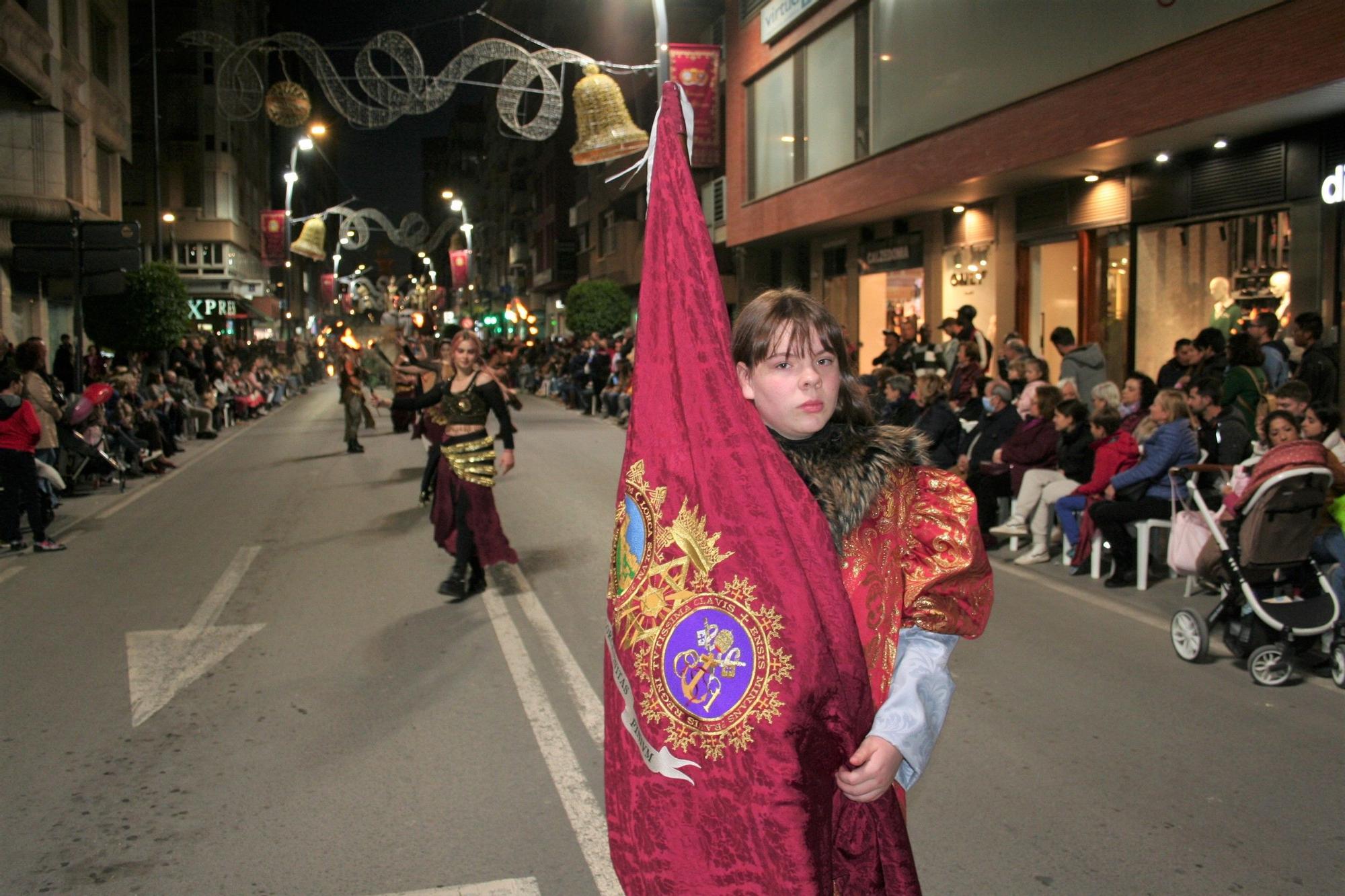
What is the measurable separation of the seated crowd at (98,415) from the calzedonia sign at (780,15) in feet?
48.8

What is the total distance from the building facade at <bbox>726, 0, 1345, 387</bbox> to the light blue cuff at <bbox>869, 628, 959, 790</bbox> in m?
11.5

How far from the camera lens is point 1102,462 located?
9.84 metres

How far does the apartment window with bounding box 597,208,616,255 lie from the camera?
51031 millimetres

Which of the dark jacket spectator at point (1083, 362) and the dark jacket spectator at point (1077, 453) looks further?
the dark jacket spectator at point (1083, 362)

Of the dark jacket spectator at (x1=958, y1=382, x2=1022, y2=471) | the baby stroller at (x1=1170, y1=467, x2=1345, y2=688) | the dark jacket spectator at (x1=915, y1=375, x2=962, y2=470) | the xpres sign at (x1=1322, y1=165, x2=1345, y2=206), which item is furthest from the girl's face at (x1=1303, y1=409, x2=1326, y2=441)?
the xpres sign at (x1=1322, y1=165, x2=1345, y2=206)

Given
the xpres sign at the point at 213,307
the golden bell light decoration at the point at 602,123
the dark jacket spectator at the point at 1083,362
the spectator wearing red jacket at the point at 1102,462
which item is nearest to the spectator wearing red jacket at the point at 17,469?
the golden bell light decoration at the point at 602,123

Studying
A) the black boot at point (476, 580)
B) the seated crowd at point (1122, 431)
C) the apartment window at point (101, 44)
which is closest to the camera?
the seated crowd at point (1122, 431)

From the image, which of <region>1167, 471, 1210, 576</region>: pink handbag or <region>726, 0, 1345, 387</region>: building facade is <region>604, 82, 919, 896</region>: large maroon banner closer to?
<region>1167, 471, 1210, 576</region>: pink handbag

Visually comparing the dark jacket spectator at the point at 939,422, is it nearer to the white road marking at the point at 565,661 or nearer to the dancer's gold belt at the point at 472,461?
the white road marking at the point at 565,661

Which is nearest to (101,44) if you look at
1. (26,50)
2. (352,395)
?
(26,50)

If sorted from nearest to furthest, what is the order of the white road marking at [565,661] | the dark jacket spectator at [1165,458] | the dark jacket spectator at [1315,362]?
the white road marking at [565,661], the dark jacket spectator at [1165,458], the dark jacket spectator at [1315,362]

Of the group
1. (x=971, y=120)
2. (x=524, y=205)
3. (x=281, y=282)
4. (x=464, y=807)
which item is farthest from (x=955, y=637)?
(x=281, y=282)

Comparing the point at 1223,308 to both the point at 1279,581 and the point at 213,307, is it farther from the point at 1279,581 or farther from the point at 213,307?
the point at 213,307

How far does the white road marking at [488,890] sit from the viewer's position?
13.2 feet
